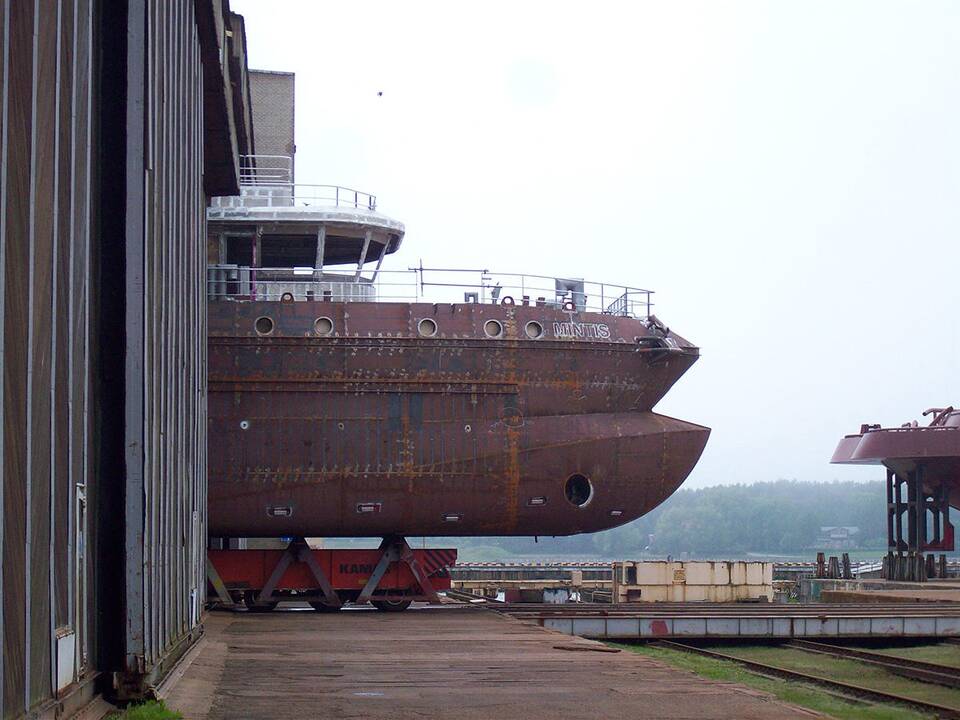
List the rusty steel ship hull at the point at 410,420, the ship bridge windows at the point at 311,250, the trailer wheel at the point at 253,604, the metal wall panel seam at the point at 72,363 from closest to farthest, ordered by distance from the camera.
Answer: the metal wall panel seam at the point at 72,363, the rusty steel ship hull at the point at 410,420, the trailer wheel at the point at 253,604, the ship bridge windows at the point at 311,250

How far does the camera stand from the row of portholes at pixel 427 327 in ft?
73.5

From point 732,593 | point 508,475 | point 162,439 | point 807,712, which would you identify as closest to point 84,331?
point 162,439

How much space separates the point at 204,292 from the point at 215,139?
2531 mm

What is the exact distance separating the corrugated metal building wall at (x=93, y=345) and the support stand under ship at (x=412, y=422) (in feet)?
20.7

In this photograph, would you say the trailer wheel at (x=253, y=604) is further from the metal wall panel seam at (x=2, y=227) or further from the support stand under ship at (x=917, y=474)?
the support stand under ship at (x=917, y=474)

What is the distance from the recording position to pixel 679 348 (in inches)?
965

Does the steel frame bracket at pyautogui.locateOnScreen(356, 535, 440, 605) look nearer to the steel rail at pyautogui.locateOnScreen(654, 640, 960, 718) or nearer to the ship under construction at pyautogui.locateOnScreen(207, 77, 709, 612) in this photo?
the ship under construction at pyautogui.locateOnScreen(207, 77, 709, 612)

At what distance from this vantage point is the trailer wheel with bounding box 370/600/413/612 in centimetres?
2320

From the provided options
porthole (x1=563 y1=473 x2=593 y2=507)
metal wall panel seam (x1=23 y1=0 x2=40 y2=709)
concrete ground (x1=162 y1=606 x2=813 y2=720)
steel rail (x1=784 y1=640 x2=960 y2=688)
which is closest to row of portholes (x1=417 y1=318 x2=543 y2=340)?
porthole (x1=563 y1=473 x2=593 y2=507)

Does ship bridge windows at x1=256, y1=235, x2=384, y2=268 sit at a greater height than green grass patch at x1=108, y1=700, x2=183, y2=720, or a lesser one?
greater

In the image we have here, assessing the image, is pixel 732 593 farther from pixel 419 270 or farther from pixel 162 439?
pixel 162 439

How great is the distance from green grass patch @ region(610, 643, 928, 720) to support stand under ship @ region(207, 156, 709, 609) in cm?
509

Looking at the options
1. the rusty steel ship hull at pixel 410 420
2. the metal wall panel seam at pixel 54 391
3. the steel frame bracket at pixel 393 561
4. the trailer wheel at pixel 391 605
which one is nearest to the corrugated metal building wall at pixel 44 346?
the metal wall panel seam at pixel 54 391

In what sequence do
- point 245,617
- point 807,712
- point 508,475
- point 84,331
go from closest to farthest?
point 84,331
point 807,712
point 245,617
point 508,475
